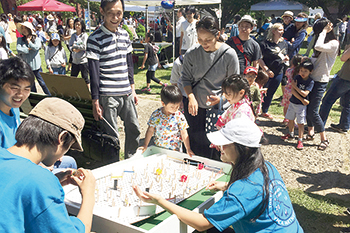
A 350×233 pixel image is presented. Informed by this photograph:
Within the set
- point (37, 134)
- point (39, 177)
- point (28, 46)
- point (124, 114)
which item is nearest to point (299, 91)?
point (124, 114)

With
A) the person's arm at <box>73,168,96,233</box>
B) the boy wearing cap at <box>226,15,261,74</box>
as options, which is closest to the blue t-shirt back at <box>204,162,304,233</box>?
the person's arm at <box>73,168,96,233</box>

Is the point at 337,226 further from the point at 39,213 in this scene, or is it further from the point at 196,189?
the point at 39,213

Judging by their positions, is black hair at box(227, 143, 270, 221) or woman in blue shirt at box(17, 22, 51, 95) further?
woman in blue shirt at box(17, 22, 51, 95)

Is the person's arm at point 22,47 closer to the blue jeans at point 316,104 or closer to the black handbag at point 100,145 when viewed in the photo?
the black handbag at point 100,145

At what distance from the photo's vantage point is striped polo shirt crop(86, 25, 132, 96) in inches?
134

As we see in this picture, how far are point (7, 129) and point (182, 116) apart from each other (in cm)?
184

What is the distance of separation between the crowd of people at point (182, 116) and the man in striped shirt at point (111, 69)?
12 mm

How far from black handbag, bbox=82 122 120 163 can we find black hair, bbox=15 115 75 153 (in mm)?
1963

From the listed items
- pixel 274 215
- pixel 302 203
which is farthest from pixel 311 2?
pixel 274 215

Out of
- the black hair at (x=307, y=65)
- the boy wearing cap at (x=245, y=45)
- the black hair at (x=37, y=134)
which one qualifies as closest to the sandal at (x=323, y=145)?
the black hair at (x=307, y=65)

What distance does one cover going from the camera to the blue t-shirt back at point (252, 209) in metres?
1.73

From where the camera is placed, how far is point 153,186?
2.53 metres

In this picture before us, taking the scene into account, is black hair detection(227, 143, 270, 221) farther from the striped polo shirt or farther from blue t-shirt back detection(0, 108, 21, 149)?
the striped polo shirt

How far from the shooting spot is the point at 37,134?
5.15ft
